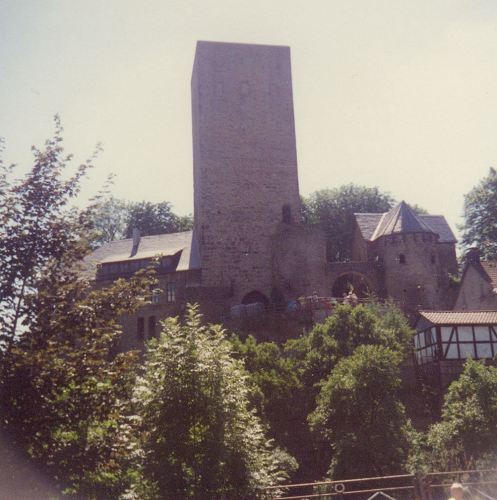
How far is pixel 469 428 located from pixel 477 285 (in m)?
14.1

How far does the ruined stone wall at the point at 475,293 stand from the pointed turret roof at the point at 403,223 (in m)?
3.89

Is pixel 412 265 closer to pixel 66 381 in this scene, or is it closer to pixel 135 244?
pixel 135 244

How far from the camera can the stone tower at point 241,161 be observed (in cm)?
3650

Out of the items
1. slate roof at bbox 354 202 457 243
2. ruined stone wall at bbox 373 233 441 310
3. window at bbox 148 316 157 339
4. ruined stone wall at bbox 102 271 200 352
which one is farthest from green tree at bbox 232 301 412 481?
window at bbox 148 316 157 339

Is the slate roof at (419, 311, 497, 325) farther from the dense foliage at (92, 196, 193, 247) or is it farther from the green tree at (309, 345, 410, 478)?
the dense foliage at (92, 196, 193, 247)

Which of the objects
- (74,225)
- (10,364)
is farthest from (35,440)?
(74,225)

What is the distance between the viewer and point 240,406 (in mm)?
13000

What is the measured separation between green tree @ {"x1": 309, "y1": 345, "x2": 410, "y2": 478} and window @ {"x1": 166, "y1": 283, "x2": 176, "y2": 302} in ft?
56.5

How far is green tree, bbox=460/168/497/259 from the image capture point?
137 feet

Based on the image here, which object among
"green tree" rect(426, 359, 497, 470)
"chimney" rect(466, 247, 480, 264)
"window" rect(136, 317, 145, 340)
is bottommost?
"green tree" rect(426, 359, 497, 470)

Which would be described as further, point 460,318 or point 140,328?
point 140,328

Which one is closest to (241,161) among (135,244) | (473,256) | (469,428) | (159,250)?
(159,250)

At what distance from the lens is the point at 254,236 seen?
122 feet

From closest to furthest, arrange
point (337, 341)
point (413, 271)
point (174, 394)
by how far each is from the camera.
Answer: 1. point (174, 394)
2. point (337, 341)
3. point (413, 271)
